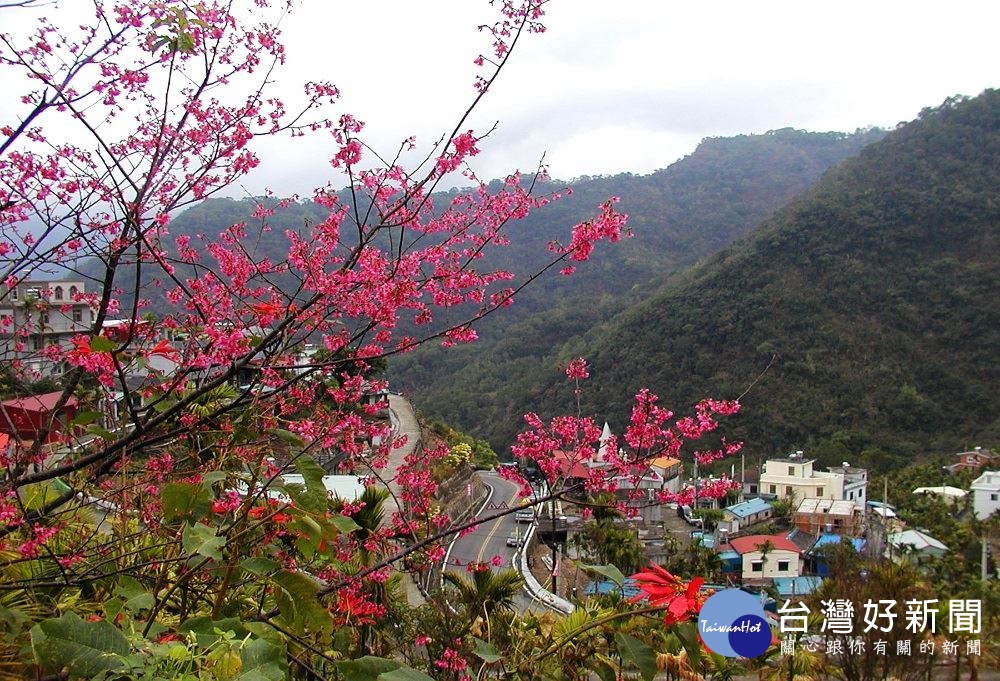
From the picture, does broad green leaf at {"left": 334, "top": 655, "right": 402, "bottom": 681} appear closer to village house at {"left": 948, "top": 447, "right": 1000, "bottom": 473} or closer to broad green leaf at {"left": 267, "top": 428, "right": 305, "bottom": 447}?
broad green leaf at {"left": 267, "top": 428, "right": 305, "bottom": 447}

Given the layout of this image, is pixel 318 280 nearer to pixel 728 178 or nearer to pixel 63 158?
pixel 63 158

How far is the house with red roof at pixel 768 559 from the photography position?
19.4 metres

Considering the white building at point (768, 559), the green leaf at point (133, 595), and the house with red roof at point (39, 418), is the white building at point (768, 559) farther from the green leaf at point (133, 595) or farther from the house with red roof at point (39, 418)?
the green leaf at point (133, 595)

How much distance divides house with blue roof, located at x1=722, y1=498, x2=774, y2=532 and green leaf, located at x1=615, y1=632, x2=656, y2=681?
78.9ft

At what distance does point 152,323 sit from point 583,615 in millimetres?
2153

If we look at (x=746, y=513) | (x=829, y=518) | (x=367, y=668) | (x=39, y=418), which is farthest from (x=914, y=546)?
(x=367, y=668)

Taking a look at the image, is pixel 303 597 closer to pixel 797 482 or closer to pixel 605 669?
pixel 605 669

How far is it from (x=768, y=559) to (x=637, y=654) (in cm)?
2007

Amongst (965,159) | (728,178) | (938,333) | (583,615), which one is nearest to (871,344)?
(938,333)

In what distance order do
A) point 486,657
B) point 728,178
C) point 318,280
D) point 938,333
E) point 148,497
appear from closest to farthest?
point 486,657
point 318,280
point 148,497
point 938,333
point 728,178

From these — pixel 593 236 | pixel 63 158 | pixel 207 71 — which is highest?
pixel 207 71

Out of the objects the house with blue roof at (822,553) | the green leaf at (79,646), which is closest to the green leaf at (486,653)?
the green leaf at (79,646)

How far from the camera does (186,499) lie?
1815 millimetres

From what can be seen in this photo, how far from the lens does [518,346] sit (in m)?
51.0
